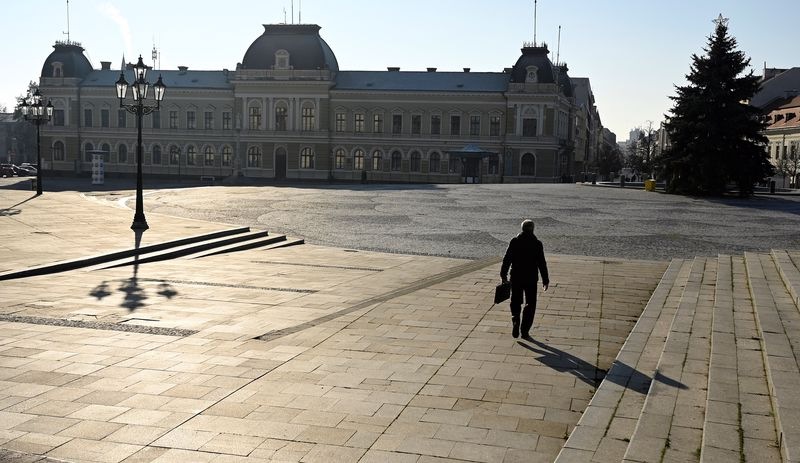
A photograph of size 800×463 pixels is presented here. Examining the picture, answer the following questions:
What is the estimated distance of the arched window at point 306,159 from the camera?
79125 mm

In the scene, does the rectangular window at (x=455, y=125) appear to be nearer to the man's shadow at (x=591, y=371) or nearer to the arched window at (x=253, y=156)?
the arched window at (x=253, y=156)

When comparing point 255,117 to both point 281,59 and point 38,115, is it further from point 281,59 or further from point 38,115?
point 38,115

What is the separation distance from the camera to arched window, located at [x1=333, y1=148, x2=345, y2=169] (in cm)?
7894

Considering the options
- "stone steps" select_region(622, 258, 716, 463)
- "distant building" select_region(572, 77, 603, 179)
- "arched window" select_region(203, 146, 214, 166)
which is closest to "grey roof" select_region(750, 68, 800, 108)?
"distant building" select_region(572, 77, 603, 179)

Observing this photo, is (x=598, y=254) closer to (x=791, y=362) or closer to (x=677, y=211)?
(x=791, y=362)

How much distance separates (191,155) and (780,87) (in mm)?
66292

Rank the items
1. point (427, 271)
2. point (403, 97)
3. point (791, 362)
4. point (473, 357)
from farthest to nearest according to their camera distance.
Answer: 1. point (403, 97)
2. point (427, 271)
3. point (473, 357)
4. point (791, 362)

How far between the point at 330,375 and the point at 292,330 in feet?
7.80

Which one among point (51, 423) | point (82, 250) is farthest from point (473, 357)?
point (82, 250)

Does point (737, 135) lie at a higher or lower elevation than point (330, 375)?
higher

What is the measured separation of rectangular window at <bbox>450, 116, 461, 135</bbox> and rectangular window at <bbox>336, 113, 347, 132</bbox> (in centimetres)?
1102

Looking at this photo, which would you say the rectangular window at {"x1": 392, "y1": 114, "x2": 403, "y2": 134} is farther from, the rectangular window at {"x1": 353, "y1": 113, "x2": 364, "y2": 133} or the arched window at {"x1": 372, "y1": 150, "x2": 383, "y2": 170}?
the rectangular window at {"x1": 353, "y1": 113, "x2": 364, "y2": 133}

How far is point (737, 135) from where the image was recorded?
149 ft

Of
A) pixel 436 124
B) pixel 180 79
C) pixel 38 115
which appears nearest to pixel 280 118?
pixel 180 79
